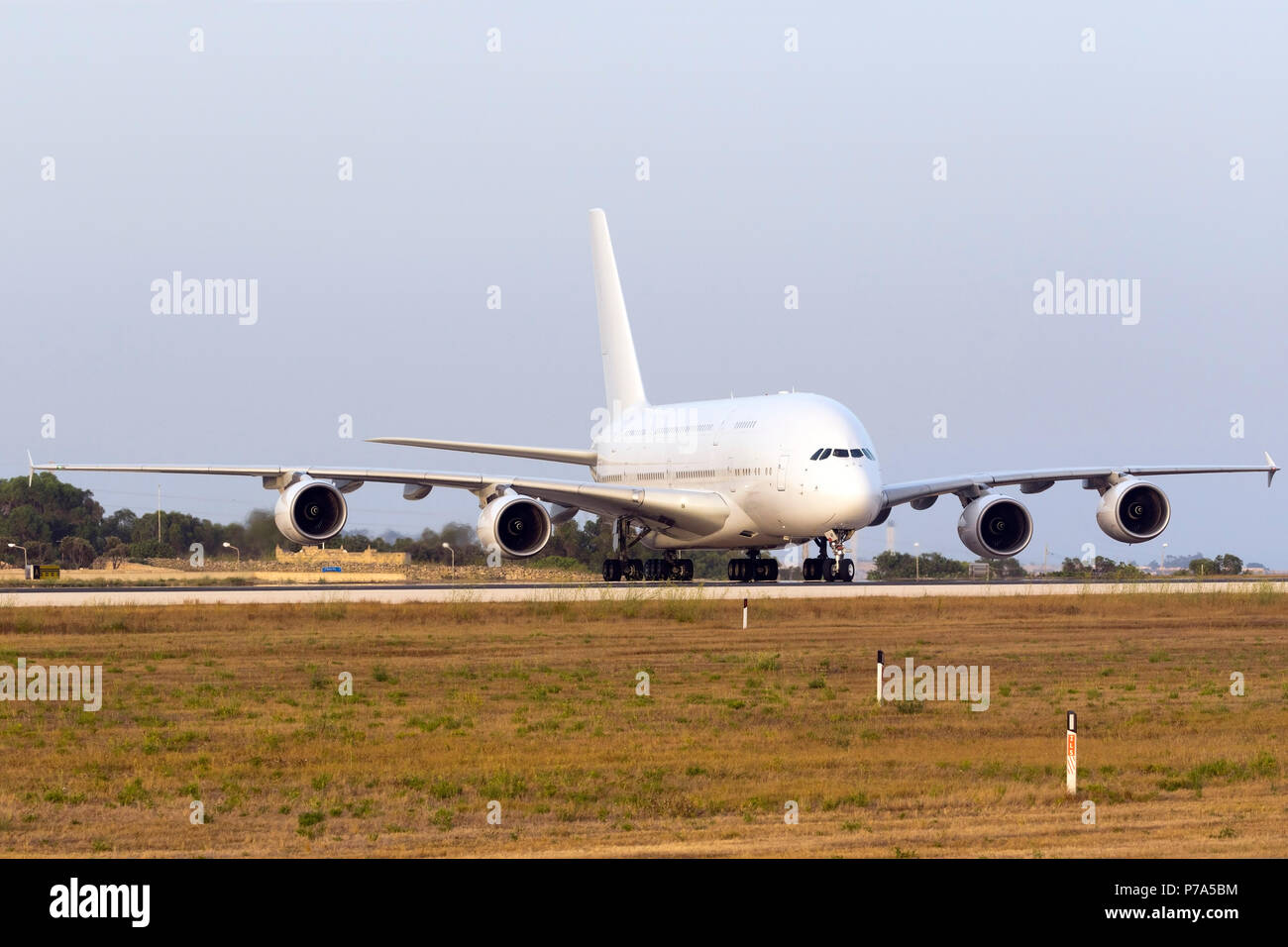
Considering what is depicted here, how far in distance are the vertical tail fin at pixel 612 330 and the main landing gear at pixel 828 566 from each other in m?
13.4

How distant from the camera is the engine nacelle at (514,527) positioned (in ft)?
153

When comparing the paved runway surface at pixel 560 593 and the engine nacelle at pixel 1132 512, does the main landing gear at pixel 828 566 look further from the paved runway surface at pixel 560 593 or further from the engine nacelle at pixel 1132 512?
the engine nacelle at pixel 1132 512

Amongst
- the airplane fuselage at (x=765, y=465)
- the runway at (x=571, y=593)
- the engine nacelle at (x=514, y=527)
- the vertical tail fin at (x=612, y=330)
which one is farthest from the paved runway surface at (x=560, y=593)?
the vertical tail fin at (x=612, y=330)

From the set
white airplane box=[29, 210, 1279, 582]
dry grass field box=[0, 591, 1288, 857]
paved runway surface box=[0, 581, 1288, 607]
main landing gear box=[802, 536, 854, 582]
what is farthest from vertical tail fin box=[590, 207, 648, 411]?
dry grass field box=[0, 591, 1288, 857]

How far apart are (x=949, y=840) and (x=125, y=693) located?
13844 mm

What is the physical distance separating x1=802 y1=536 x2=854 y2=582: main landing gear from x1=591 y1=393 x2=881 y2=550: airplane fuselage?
0.88 metres

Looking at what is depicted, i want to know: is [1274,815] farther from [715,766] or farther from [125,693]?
[125,693]

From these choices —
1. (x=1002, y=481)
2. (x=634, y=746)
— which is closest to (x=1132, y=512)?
(x=1002, y=481)

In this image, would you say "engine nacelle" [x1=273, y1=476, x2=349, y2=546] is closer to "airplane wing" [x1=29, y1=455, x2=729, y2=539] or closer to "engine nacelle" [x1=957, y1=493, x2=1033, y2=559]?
"airplane wing" [x1=29, y1=455, x2=729, y2=539]

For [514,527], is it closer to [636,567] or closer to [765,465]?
[765,465]

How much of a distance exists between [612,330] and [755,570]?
16.0 m
